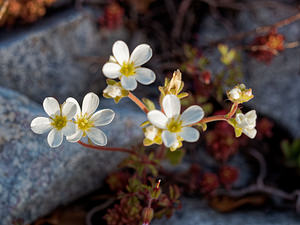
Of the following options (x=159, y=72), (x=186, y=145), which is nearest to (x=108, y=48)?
(x=159, y=72)

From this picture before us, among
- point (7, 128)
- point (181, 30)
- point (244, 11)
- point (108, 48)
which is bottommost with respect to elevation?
point (7, 128)

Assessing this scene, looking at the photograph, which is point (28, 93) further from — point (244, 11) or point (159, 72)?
point (244, 11)

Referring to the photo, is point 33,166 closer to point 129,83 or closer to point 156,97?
point 129,83

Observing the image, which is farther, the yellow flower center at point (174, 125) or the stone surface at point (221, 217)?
the stone surface at point (221, 217)

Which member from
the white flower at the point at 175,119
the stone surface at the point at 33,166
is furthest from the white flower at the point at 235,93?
the stone surface at the point at 33,166

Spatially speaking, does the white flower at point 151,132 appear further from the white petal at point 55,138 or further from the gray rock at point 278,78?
the gray rock at point 278,78
